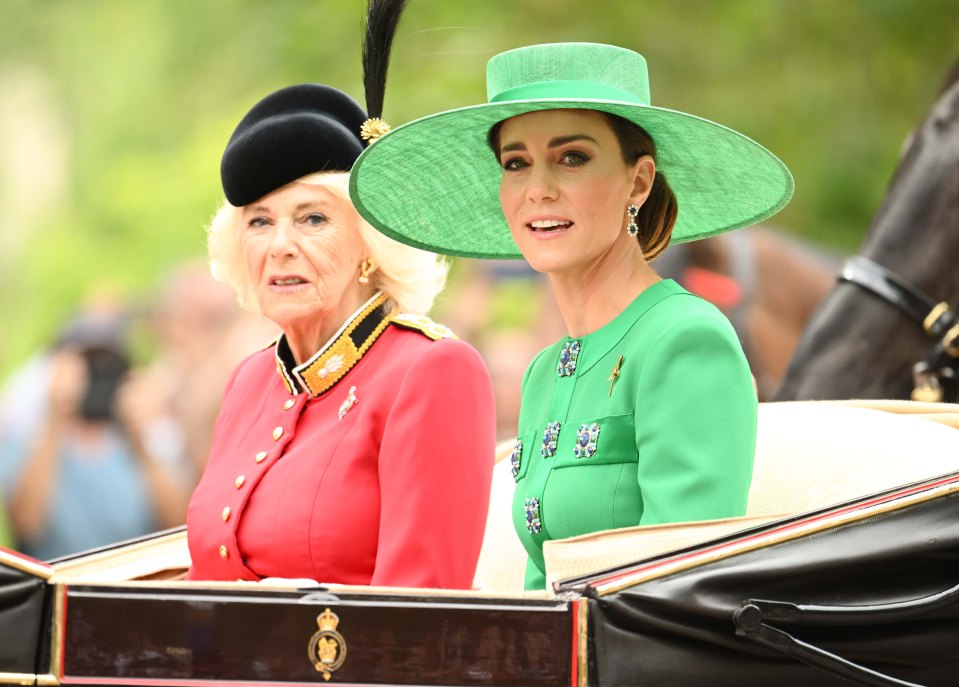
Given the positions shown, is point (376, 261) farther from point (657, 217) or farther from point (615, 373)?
point (615, 373)

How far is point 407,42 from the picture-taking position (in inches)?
382

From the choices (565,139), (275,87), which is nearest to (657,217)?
(565,139)

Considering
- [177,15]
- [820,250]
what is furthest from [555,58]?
[177,15]

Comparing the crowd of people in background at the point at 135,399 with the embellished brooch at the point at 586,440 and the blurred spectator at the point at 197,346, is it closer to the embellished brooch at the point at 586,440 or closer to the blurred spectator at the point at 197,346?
Result: the blurred spectator at the point at 197,346

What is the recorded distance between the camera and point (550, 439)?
101 inches

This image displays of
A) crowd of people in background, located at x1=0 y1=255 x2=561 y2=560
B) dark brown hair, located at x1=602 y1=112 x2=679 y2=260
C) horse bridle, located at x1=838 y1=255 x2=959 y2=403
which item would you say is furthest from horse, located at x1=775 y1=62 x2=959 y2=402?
crowd of people in background, located at x1=0 y1=255 x2=561 y2=560

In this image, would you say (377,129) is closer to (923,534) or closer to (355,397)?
(355,397)

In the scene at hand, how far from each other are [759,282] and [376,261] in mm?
4164

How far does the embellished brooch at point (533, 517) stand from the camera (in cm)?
252

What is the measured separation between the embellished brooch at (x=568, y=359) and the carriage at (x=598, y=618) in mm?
554

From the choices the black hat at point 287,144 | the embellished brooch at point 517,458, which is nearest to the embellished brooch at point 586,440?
the embellished brooch at point 517,458

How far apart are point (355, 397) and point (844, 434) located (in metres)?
0.86

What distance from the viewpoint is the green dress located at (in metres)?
2.29

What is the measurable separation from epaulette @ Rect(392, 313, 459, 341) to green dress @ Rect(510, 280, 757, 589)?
0.79ft
